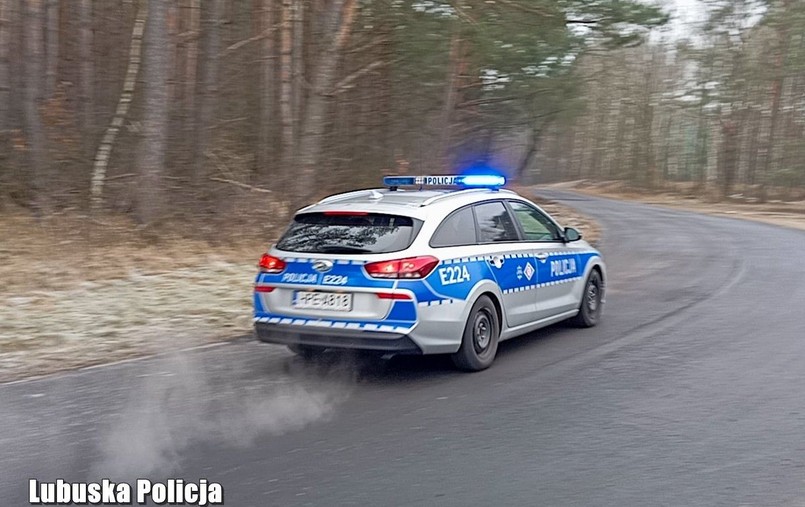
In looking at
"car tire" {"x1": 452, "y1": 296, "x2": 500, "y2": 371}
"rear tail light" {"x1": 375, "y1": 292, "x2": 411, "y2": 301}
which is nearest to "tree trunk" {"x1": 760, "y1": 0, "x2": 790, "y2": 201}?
"car tire" {"x1": 452, "y1": 296, "x2": 500, "y2": 371}

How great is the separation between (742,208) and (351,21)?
31473mm

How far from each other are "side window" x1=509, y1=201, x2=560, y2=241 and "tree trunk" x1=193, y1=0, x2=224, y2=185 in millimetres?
9316

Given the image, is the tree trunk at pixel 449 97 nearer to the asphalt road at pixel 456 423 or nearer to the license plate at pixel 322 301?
the asphalt road at pixel 456 423

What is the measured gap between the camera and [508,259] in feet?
26.5

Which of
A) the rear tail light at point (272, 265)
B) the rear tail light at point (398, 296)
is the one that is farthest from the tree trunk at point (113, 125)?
the rear tail light at point (398, 296)

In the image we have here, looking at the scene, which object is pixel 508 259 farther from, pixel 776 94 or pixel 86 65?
pixel 776 94

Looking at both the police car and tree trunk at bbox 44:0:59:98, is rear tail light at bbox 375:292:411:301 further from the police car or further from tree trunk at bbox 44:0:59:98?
tree trunk at bbox 44:0:59:98

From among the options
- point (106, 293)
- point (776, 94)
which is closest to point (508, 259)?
point (106, 293)

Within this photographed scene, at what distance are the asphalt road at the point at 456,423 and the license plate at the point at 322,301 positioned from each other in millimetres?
666

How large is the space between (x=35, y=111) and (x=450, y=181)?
9.88 meters

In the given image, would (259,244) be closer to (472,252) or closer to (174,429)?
(472,252)

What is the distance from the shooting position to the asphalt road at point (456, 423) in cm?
493

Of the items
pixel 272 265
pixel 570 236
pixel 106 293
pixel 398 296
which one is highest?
pixel 570 236

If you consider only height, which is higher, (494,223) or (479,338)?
(494,223)
